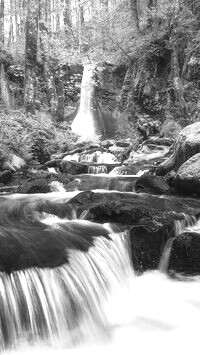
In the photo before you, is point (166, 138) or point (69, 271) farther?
point (166, 138)

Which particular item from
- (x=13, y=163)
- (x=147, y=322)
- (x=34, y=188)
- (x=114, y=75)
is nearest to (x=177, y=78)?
(x=114, y=75)

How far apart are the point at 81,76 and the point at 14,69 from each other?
5.03m

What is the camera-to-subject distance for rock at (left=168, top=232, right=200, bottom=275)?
202 inches

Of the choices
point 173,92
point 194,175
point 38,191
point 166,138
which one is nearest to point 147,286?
point 194,175

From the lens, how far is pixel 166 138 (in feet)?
45.5

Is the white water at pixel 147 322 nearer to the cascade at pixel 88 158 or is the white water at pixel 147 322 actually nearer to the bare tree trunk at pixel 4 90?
the cascade at pixel 88 158

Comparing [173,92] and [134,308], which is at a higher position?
[173,92]

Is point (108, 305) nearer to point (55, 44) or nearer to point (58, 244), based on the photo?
point (58, 244)

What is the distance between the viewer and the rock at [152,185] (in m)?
7.91

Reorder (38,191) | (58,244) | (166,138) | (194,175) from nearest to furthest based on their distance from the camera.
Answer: (58,244)
(194,175)
(38,191)
(166,138)

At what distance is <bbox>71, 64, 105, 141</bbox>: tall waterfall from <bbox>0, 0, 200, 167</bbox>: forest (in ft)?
1.23

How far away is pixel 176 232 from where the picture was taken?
578 centimetres

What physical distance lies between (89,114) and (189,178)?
14.6 m

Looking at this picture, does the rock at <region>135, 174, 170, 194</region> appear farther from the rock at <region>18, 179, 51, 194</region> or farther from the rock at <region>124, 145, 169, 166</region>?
the rock at <region>124, 145, 169, 166</region>
